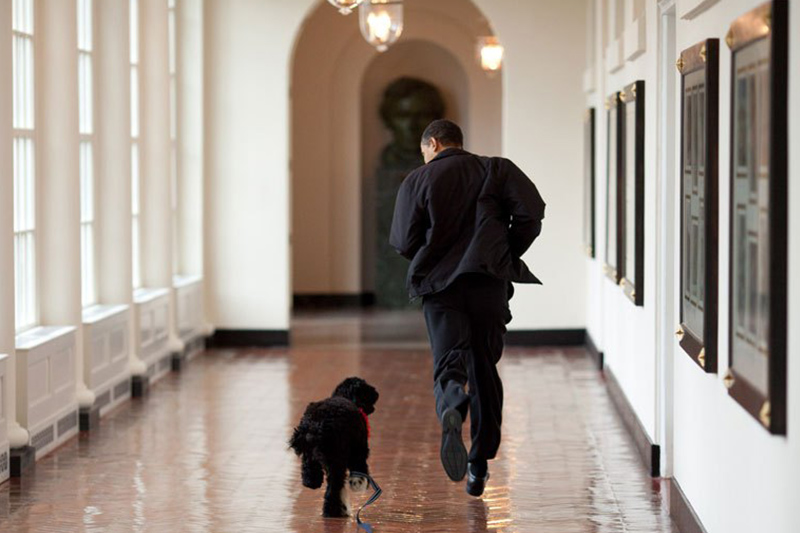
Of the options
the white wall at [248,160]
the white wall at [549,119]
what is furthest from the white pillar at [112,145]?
the white wall at [549,119]

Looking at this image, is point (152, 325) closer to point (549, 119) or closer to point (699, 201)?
point (549, 119)

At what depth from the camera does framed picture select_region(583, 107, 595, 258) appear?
470 inches

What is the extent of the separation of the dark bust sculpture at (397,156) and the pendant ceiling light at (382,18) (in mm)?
7200

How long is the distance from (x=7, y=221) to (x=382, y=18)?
14.0 feet

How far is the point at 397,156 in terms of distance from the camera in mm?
18188

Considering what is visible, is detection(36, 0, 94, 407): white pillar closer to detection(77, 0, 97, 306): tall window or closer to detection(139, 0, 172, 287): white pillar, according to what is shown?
detection(77, 0, 97, 306): tall window

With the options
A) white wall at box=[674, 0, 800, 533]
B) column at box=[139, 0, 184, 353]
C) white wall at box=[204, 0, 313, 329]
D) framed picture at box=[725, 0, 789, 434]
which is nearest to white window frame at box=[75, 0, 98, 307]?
column at box=[139, 0, 184, 353]

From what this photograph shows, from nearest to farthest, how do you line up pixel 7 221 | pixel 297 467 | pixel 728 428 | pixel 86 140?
pixel 728 428 → pixel 7 221 → pixel 297 467 → pixel 86 140

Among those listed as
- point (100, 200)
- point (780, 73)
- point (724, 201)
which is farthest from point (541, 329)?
point (780, 73)

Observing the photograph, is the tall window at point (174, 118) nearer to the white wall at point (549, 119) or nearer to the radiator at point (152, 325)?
the radiator at point (152, 325)

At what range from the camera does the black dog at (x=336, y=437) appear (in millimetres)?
5742

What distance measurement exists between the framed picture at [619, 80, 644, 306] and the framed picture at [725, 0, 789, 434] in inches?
136

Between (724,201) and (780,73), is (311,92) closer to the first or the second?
(724,201)

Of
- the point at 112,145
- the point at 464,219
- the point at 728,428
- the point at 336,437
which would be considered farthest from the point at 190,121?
the point at 728,428
